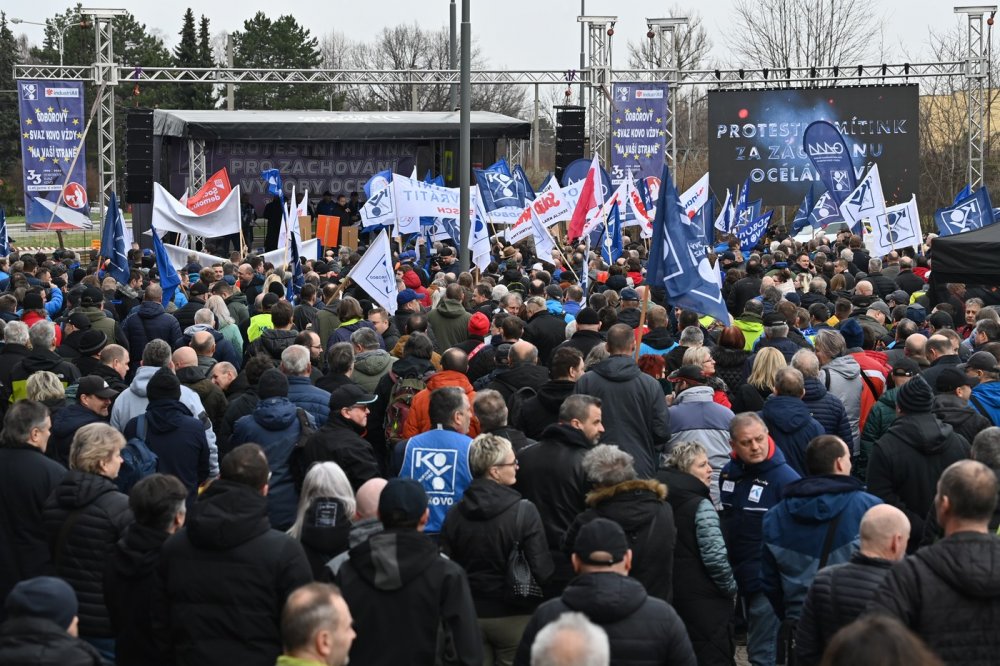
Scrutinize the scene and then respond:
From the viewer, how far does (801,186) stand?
34562mm

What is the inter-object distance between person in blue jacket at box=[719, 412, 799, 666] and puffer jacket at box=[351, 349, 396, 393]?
3.17 m

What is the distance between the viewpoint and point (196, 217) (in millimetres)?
18484

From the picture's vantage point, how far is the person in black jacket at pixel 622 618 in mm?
4805

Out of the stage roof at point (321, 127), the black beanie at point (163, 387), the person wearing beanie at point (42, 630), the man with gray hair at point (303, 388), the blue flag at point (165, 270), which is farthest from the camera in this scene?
the stage roof at point (321, 127)

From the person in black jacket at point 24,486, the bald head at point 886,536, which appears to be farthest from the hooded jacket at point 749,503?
the person in black jacket at point 24,486

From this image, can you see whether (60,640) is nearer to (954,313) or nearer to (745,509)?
(745,509)

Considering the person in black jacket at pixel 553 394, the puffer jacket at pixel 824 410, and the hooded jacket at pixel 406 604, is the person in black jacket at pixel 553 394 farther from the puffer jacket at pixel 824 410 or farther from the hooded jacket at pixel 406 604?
the hooded jacket at pixel 406 604

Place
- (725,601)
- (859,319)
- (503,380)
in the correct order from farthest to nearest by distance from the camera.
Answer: (859,319), (503,380), (725,601)

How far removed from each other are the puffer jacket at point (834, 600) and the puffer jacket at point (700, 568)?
1283 mm

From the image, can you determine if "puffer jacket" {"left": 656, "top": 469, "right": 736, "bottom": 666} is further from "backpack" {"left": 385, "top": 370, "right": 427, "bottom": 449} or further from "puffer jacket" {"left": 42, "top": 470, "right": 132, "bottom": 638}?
"puffer jacket" {"left": 42, "top": 470, "right": 132, "bottom": 638}

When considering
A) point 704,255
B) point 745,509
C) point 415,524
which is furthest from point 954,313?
point 415,524

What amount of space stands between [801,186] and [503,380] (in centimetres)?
2692

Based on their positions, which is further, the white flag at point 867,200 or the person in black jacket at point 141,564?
the white flag at point 867,200

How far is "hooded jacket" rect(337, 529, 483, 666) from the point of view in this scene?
5184mm
